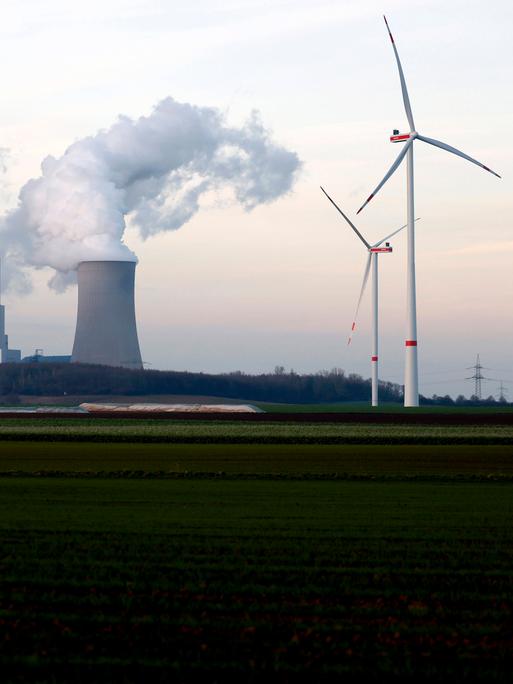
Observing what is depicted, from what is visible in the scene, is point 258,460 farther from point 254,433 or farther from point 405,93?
point 405,93

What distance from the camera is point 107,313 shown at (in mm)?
70438

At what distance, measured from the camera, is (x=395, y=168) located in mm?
55656

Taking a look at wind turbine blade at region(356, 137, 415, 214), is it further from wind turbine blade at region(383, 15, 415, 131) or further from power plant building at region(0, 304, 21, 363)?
power plant building at region(0, 304, 21, 363)

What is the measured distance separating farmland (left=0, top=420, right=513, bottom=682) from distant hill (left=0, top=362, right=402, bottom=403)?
7804 cm

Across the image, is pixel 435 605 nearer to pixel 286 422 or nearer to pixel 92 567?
pixel 92 567

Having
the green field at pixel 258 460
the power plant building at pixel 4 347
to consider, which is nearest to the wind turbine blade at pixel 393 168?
the green field at pixel 258 460

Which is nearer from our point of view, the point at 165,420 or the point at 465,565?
the point at 465,565

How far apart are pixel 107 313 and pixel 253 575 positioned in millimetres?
58339

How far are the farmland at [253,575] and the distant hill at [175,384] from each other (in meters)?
78.0

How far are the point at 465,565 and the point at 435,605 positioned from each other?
104 inches

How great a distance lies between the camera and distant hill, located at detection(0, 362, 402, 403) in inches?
4321

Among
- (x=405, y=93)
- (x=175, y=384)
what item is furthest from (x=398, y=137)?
(x=175, y=384)

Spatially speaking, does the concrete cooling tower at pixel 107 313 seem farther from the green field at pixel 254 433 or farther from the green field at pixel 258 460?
the green field at pixel 258 460

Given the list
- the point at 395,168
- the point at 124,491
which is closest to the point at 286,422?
the point at 395,168
